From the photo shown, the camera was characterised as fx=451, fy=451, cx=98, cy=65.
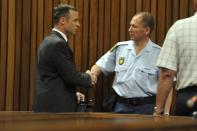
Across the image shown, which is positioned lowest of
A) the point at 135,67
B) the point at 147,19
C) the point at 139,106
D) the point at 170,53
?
the point at 139,106

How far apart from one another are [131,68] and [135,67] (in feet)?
0.15

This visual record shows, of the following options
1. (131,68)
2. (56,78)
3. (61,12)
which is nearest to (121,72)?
(131,68)

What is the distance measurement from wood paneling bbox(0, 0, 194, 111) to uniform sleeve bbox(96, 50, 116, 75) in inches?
6.1

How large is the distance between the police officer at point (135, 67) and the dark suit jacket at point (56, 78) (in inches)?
18.0

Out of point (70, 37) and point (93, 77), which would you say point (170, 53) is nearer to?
point (93, 77)

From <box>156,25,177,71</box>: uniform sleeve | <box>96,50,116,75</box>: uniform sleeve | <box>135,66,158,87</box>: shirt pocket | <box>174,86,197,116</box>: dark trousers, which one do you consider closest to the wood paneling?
<box>96,50,116,75</box>: uniform sleeve

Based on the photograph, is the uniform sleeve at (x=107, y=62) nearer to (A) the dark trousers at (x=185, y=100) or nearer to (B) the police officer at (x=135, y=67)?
(B) the police officer at (x=135, y=67)

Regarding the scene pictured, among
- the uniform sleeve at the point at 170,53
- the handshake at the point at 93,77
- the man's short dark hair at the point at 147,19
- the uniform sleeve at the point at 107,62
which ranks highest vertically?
the man's short dark hair at the point at 147,19

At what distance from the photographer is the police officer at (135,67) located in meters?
3.94

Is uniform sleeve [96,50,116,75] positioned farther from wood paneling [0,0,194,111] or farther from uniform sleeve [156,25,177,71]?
uniform sleeve [156,25,177,71]

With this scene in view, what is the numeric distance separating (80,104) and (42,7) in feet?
3.78

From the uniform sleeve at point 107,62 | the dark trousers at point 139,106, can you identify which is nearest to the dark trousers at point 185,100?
the dark trousers at point 139,106

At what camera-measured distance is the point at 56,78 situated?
3.76 m

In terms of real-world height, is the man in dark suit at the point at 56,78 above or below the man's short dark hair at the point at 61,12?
below
